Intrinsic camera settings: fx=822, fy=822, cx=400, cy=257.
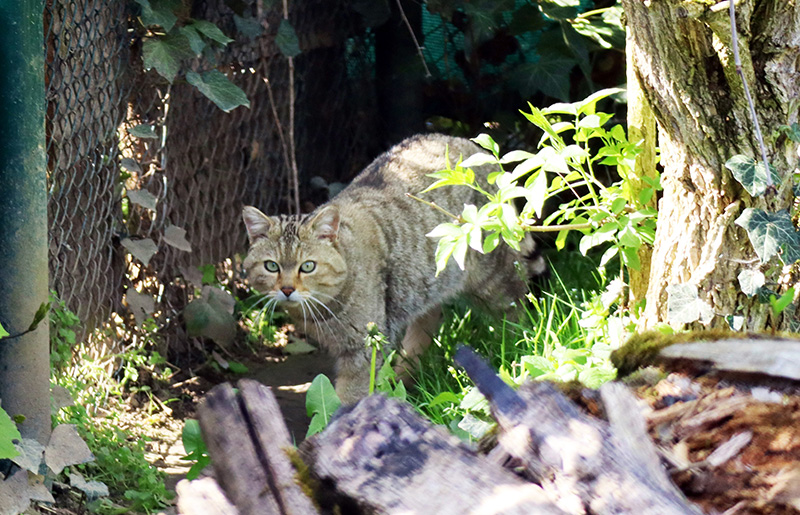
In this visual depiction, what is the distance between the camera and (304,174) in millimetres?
5617

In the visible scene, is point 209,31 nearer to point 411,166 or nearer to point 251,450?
point 411,166

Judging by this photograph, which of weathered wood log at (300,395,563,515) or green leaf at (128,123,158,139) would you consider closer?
weathered wood log at (300,395,563,515)

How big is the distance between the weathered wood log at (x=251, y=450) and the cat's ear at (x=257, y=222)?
2.34 meters

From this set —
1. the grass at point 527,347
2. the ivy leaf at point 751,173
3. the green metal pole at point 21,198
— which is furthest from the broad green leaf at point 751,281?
the green metal pole at point 21,198

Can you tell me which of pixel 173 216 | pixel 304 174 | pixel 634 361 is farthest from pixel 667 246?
pixel 304 174

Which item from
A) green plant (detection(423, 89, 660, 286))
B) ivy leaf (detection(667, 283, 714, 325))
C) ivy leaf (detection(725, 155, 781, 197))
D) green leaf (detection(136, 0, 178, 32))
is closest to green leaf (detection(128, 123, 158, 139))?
green leaf (detection(136, 0, 178, 32))

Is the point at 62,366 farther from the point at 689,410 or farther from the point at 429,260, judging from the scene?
the point at 689,410

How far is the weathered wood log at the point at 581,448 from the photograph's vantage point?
4.58 ft

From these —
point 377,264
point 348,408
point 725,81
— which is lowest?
point 377,264

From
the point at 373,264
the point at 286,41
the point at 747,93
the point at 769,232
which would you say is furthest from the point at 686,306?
the point at 286,41

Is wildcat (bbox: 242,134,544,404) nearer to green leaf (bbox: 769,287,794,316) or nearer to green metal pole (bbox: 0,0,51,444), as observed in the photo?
green metal pole (bbox: 0,0,51,444)

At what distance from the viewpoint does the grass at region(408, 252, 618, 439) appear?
2596 millimetres

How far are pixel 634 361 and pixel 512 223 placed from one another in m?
0.70

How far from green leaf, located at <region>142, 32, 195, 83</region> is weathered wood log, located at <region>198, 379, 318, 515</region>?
211cm
